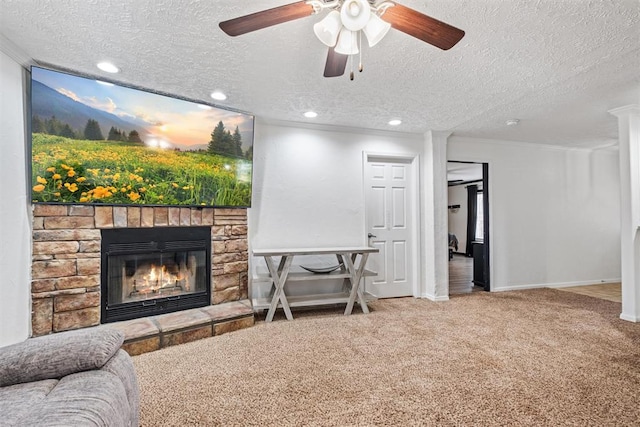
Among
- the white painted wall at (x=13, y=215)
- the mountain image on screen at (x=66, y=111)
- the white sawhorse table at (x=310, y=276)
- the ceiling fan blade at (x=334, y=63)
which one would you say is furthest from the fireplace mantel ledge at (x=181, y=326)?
the ceiling fan blade at (x=334, y=63)

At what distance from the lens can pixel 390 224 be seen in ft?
14.3

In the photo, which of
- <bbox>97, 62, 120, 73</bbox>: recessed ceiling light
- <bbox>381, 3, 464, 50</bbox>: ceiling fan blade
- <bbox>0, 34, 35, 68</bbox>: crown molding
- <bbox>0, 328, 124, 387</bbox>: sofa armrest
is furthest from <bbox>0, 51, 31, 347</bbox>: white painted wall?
<bbox>381, 3, 464, 50</bbox>: ceiling fan blade

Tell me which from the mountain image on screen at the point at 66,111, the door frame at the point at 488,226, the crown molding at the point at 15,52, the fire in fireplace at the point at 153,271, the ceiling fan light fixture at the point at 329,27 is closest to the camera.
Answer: the ceiling fan light fixture at the point at 329,27

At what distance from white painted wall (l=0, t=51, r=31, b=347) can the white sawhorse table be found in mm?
1744

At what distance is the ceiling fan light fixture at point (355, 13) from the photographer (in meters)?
1.43

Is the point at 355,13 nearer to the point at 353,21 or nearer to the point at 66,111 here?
the point at 353,21

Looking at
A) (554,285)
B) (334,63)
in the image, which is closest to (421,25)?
(334,63)

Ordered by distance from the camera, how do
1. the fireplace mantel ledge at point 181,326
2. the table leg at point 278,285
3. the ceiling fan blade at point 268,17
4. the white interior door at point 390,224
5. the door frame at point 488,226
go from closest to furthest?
the ceiling fan blade at point 268,17 < the fireplace mantel ledge at point 181,326 < the table leg at point 278,285 < the white interior door at point 390,224 < the door frame at point 488,226

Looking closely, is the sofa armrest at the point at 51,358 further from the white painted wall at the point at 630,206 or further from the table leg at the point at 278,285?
the white painted wall at the point at 630,206

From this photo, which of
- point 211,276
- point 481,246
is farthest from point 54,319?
point 481,246

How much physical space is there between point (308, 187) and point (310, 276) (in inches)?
42.9

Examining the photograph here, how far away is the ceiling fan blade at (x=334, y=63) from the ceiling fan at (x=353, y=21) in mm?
164

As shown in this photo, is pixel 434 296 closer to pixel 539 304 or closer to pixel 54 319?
pixel 539 304

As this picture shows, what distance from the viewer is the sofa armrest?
1.20 metres
